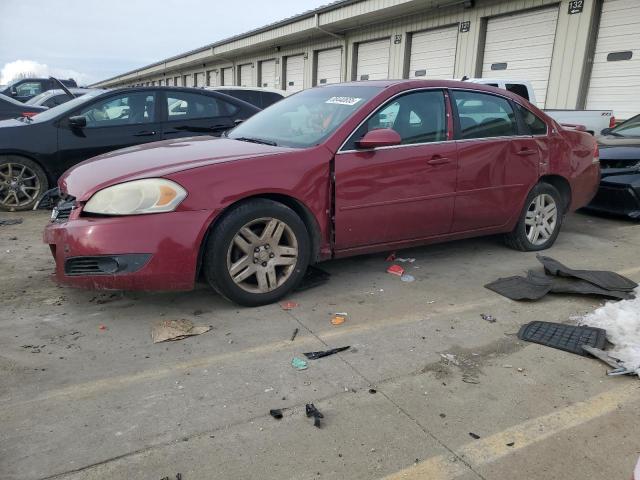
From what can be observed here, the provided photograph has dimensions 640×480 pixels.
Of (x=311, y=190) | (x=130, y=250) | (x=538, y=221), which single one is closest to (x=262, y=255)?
(x=311, y=190)

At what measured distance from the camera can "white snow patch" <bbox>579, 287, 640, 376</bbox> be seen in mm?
2988

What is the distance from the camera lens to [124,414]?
95.8 inches

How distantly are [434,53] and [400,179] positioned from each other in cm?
1269

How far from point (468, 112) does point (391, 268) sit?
1.52 meters

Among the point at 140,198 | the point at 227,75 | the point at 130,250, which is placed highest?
the point at 227,75

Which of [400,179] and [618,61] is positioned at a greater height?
[618,61]

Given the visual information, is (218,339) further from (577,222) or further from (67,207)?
(577,222)

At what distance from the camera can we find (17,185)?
247 inches

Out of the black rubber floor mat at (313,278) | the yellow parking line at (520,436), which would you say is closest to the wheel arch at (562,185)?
the black rubber floor mat at (313,278)

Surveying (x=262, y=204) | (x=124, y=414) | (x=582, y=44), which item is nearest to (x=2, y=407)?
(x=124, y=414)

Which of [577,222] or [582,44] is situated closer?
[577,222]

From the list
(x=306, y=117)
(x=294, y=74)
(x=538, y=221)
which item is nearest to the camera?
(x=306, y=117)

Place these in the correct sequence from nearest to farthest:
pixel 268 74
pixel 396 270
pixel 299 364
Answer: pixel 299 364
pixel 396 270
pixel 268 74

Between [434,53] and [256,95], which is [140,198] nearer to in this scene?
[256,95]
